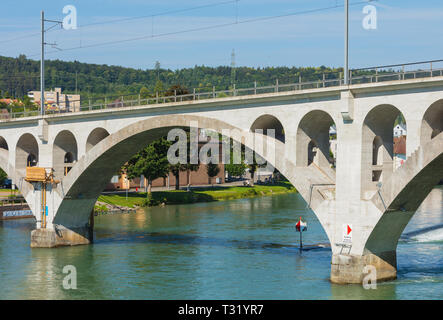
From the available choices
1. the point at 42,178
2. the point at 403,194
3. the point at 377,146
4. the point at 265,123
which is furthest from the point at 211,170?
the point at 403,194

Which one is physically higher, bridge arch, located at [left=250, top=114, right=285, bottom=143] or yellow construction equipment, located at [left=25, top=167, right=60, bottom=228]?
bridge arch, located at [left=250, top=114, right=285, bottom=143]

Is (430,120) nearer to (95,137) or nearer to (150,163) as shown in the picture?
(95,137)

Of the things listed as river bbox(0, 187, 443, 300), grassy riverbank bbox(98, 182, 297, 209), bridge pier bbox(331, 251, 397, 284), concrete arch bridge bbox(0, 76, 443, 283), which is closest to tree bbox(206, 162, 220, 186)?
grassy riverbank bbox(98, 182, 297, 209)

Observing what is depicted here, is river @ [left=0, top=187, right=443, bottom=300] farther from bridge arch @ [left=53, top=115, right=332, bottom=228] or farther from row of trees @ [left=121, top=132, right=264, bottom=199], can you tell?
row of trees @ [left=121, top=132, right=264, bottom=199]

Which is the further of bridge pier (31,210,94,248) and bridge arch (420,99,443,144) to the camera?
bridge pier (31,210,94,248)

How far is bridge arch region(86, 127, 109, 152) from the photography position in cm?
5069

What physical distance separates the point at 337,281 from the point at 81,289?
14354mm

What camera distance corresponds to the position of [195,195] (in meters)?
94.6

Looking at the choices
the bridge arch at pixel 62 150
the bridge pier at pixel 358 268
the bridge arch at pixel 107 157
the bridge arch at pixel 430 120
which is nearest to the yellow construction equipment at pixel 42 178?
the bridge arch at pixel 62 150

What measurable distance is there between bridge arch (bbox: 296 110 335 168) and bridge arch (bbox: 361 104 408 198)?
3.02 metres

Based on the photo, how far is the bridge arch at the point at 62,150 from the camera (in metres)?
52.8
